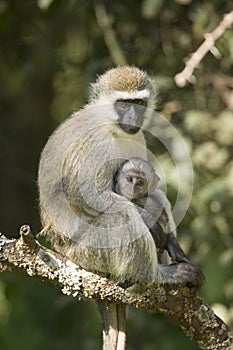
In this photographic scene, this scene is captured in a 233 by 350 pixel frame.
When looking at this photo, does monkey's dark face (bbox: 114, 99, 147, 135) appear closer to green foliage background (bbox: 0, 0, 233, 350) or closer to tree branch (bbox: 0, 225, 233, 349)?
green foliage background (bbox: 0, 0, 233, 350)

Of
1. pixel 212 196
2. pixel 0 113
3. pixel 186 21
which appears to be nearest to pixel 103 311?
pixel 212 196

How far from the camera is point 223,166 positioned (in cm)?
776

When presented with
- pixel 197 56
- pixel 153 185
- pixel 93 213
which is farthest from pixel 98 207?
pixel 197 56

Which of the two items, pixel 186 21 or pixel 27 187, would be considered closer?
pixel 186 21

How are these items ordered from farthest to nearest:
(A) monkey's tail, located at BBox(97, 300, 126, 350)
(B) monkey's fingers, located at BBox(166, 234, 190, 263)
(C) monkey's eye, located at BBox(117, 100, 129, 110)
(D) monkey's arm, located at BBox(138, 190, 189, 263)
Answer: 1. (C) monkey's eye, located at BBox(117, 100, 129, 110)
2. (B) monkey's fingers, located at BBox(166, 234, 190, 263)
3. (D) monkey's arm, located at BBox(138, 190, 189, 263)
4. (A) monkey's tail, located at BBox(97, 300, 126, 350)

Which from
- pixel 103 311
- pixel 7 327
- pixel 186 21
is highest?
pixel 186 21

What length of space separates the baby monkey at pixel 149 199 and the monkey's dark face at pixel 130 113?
0.66ft

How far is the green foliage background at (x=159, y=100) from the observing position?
7.69m

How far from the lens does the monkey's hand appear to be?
20.8ft

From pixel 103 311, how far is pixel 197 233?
1883 millimetres

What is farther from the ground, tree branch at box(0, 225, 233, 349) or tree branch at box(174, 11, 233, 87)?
tree branch at box(174, 11, 233, 87)

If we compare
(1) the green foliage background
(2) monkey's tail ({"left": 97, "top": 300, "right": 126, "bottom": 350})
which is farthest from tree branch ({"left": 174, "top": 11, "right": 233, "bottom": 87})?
(2) monkey's tail ({"left": 97, "top": 300, "right": 126, "bottom": 350})

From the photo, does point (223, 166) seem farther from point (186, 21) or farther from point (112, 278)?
point (112, 278)

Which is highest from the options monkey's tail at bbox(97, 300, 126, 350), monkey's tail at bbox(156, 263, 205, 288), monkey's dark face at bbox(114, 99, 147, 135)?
monkey's dark face at bbox(114, 99, 147, 135)
